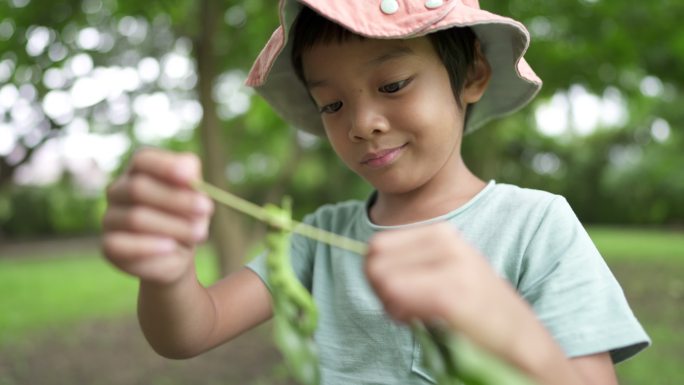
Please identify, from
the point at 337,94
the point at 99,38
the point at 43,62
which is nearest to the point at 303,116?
the point at 337,94

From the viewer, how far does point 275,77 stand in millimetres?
1559

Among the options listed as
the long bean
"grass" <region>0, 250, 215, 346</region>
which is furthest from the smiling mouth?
"grass" <region>0, 250, 215, 346</region>

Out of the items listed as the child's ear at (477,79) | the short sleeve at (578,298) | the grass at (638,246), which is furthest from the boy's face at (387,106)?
the grass at (638,246)

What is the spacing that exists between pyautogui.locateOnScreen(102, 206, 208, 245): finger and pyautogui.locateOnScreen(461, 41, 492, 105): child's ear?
0.80 meters

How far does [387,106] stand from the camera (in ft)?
3.92

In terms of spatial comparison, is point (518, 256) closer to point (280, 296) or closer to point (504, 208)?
point (504, 208)

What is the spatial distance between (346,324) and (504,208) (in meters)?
0.39

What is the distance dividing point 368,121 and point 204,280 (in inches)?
339

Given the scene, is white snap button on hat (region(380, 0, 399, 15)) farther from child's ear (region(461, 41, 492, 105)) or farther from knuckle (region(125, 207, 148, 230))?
knuckle (region(125, 207, 148, 230))

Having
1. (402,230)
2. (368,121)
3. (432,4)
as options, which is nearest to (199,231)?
(402,230)

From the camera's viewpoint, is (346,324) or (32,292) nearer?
(346,324)

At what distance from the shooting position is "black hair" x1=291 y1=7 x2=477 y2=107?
4.05 ft

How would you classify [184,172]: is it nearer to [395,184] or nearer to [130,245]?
[130,245]

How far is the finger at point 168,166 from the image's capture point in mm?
776
